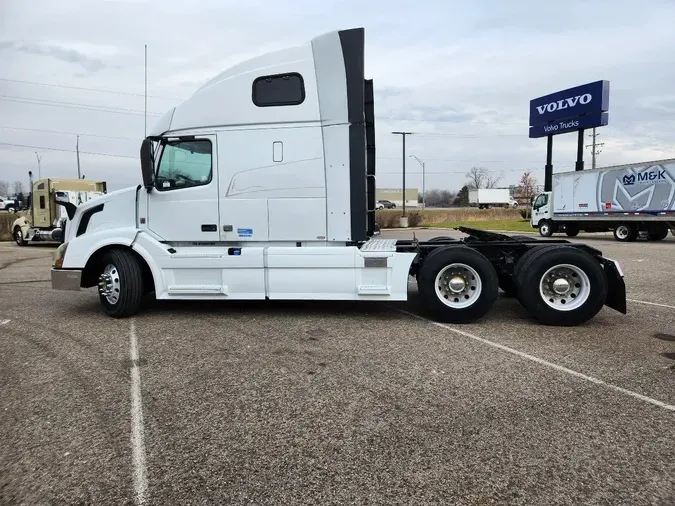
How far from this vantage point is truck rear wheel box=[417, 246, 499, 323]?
6707 mm

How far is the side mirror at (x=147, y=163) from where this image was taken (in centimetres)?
716

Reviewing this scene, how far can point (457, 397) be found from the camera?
14.0ft

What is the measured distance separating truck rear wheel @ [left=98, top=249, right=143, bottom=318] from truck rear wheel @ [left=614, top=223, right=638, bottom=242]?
23.3m

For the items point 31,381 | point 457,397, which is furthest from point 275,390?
point 31,381

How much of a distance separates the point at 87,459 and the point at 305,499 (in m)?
1.51

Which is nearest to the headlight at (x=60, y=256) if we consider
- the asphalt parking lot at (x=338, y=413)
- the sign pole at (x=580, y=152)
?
the asphalt parking lot at (x=338, y=413)

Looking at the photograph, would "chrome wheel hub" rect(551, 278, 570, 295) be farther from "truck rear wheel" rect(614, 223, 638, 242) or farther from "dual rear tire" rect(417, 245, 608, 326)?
"truck rear wheel" rect(614, 223, 638, 242)

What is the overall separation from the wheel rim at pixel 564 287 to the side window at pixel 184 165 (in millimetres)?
4832

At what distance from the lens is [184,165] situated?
7.29 m

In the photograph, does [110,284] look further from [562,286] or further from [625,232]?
[625,232]

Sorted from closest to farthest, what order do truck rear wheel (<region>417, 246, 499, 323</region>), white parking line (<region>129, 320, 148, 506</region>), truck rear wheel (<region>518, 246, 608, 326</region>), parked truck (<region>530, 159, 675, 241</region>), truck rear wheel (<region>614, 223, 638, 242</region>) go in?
white parking line (<region>129, 320, 148, 506</region>) < truck rear wheel (<region>518, 246, 608, 326</region>) < truck rear wheel (<region>417, 246, 499, 323</region>) < parked truck (<region>530, 159, 675, 241</region>) < truck rear wheel (<region>614, 223, 638, 242</region>)

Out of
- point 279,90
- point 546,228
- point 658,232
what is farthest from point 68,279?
point 546,228

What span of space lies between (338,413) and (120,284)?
4.61 metres

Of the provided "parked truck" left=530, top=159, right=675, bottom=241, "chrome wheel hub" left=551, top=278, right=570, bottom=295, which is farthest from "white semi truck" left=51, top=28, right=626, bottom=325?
"parked truck" left=530, top=159, right=675, bottom=241
